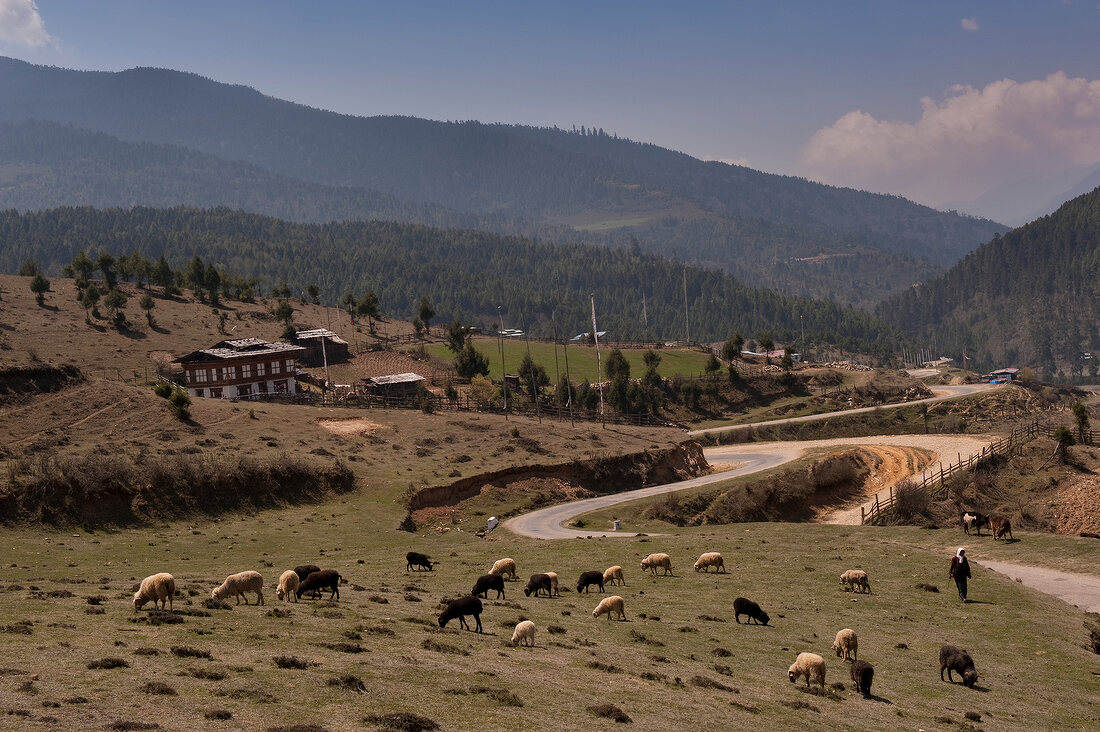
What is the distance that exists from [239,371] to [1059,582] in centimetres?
9898

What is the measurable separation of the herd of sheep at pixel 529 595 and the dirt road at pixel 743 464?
21.1 metres

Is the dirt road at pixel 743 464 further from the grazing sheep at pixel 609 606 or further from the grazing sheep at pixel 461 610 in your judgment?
the grazing sheep at pixel 461 610

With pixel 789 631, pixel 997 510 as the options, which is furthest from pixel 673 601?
pixel 997 510

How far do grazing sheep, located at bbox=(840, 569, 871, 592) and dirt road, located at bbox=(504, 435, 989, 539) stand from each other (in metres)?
22.6

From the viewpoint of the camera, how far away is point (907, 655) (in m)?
31.2

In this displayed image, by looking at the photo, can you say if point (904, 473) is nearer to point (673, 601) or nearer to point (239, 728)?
point (673, 601)

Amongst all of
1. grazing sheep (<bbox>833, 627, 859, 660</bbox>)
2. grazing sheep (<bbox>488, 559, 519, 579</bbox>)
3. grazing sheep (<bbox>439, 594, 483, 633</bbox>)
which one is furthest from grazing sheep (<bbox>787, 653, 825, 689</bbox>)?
grazing sheep (<bbox>488, 559, 519, 579</bbox>)

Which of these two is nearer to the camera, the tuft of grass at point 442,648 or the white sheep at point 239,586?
the tuft of grass at point 442,648

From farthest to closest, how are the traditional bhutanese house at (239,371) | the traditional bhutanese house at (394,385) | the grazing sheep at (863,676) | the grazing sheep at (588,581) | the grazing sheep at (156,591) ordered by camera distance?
the traditional bhutanese house at (394,385) → the traditional bhutanese house at (239,371) → the grazing sheep at (588,581) → the grazing sheep at (156,591) → the grazing sheep at (863,676)

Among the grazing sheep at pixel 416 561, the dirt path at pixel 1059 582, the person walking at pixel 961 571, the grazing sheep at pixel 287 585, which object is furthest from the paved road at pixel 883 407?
the grazing sheep at pixel 287 585

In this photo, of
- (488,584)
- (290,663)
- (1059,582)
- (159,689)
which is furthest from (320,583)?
(1059,582)

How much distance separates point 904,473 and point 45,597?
74.6m

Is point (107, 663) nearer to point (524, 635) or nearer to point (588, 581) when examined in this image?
point (524, 635)

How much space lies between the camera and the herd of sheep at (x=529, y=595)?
26.9 m
